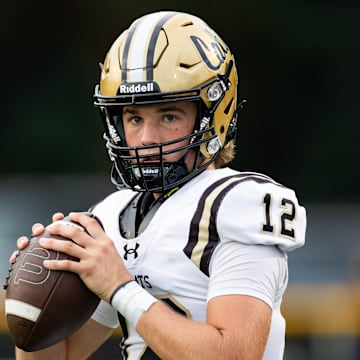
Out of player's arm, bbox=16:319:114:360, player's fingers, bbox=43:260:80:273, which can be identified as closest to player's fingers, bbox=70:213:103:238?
player's fingers, bbox=43:260:80:273

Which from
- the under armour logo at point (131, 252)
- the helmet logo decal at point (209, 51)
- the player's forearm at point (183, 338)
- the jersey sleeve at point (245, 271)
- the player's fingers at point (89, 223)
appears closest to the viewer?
the player's forearm at point (183, 338)

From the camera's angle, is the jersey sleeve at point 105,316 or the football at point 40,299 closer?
the football at point 40,299

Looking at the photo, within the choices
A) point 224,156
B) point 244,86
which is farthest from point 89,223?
point 244,86

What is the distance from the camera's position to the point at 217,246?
284 cm

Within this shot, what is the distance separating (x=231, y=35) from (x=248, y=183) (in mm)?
9107

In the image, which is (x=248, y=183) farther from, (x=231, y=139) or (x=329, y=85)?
(x=329, y=85)

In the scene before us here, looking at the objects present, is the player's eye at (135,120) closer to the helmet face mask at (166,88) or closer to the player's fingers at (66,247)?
the helmet face mask at (166,88)

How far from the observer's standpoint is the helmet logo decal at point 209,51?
307cm

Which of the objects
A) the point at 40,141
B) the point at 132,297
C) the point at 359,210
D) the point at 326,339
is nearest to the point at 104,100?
the point at 132,297

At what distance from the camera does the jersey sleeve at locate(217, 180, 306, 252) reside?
2828 millimetres

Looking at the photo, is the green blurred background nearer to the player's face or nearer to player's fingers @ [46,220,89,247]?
the player's face

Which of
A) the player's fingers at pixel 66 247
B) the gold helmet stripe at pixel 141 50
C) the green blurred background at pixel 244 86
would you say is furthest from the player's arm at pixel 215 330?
the green blurred background at pixel 244 86

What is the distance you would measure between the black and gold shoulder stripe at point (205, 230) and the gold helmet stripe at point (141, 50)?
1.21ft

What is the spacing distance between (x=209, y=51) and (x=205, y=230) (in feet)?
1.79
